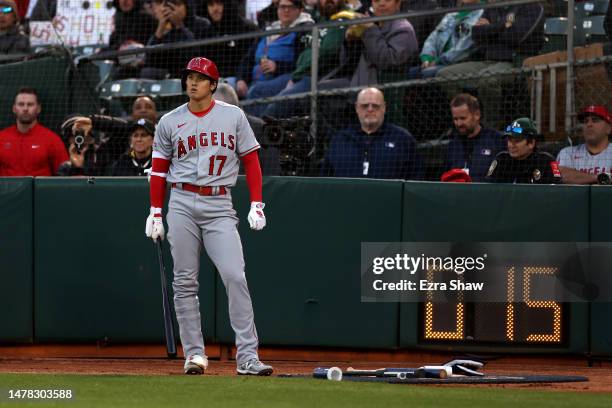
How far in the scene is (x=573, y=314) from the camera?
945 centimetres

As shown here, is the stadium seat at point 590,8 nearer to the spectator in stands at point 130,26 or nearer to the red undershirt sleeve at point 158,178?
the red undershirt sleeve at point 158,178

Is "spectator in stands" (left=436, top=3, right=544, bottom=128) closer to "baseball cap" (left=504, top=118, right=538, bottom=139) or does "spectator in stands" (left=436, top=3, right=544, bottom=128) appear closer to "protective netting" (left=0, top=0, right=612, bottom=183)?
"protective netting" (left=0, top=0, right=612, bottom=183)

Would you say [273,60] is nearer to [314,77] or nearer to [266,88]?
[266,88]

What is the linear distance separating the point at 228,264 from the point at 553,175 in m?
3.23

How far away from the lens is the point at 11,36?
1318 cm

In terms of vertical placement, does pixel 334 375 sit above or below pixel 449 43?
below

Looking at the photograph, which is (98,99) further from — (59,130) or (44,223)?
(44,223)

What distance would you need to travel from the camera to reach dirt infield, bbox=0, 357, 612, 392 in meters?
8.88

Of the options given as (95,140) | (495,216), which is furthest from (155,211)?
(95,140)

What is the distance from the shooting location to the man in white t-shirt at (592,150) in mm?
10234

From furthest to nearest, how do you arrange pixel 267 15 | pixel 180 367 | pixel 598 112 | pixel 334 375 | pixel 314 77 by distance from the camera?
pixel 267 15, pixel 314 77, pixel 598 112, pixel 180 367, pixel 334 375

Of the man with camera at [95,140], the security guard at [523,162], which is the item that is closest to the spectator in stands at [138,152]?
the man with camera at [95,140]

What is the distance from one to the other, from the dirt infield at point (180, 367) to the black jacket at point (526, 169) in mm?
1499

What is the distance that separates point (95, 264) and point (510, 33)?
439cm
